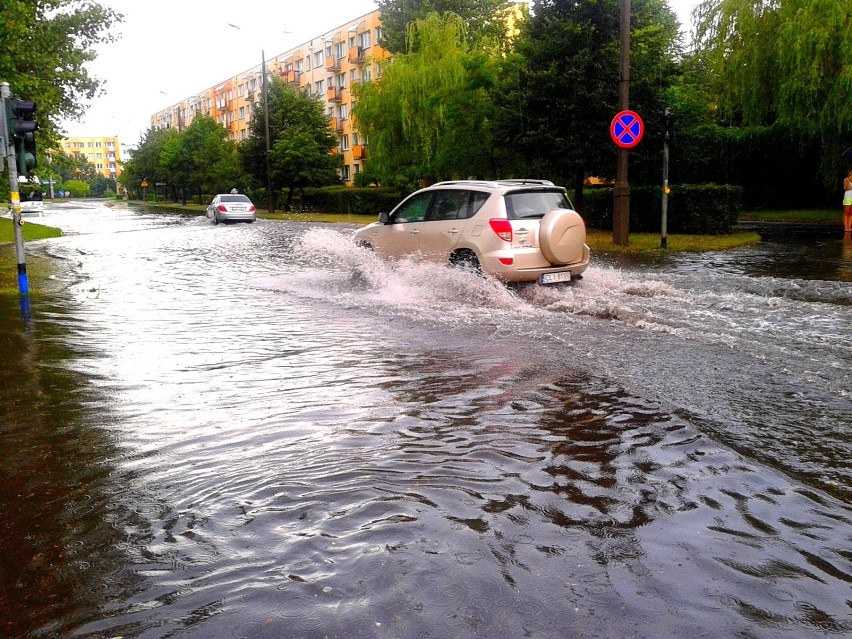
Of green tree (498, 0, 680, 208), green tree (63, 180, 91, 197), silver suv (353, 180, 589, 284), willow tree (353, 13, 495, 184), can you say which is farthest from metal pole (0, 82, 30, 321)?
green tree (63, 180, 91, 197)

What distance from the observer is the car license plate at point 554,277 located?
1119cm

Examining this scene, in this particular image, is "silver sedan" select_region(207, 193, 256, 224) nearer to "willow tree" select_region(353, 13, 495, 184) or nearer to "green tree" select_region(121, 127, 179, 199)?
"willow tree" select_region(353, 13, 495, 184)

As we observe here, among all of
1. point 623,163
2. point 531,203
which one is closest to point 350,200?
point 623,163

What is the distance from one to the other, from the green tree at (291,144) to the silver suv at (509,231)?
141ft

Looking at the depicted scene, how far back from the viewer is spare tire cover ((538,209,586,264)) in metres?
11.1

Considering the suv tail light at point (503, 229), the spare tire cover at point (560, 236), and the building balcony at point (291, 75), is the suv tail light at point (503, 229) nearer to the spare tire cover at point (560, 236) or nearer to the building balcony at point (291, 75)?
the spare tire cover at point (560, 236)

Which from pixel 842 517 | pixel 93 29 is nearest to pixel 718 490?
pixel 842 517

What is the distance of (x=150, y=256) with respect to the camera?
21266 millimetres

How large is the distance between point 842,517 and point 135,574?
312 centimetres

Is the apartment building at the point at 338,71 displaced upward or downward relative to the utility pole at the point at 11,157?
upward

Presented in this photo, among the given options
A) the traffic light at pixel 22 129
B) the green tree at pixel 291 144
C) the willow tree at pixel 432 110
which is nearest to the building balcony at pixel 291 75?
the green tree at pixel 291 144

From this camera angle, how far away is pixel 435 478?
4.32 meters

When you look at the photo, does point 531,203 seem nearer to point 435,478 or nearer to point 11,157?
point 11,157

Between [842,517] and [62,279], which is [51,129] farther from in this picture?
[842,517]
